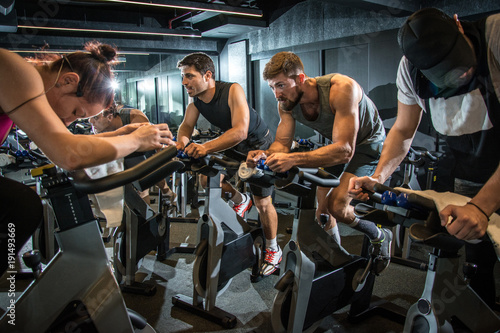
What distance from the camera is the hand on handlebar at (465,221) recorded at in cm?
111

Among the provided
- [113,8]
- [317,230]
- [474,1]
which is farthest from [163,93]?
[317,230]

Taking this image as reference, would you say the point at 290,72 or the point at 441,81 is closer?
the point at 441,81

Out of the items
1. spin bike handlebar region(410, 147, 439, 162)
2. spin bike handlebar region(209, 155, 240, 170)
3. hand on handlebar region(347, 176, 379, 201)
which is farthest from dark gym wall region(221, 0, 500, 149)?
hand on handlebar region(347, 176, 379, 201)

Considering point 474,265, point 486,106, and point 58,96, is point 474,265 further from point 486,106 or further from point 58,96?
point 58,96

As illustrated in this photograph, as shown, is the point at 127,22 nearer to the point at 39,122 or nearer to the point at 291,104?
the point at 291,104

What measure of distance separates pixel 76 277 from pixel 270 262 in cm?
198

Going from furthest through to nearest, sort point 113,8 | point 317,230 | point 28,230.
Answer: point 113,8 < point 317,230 < point 28,230

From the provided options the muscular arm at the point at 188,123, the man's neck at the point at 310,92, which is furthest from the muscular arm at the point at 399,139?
the muscular arm at the point at 188,123

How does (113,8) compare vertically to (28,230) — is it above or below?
above

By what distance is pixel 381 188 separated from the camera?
137cm

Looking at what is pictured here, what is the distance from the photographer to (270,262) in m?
3.04

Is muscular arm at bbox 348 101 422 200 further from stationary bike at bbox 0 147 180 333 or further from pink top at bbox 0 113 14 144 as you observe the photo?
pink top at bbox 0 113 14 144

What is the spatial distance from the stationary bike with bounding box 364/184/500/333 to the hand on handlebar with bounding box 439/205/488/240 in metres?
0.14

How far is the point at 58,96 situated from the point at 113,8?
703 cm
